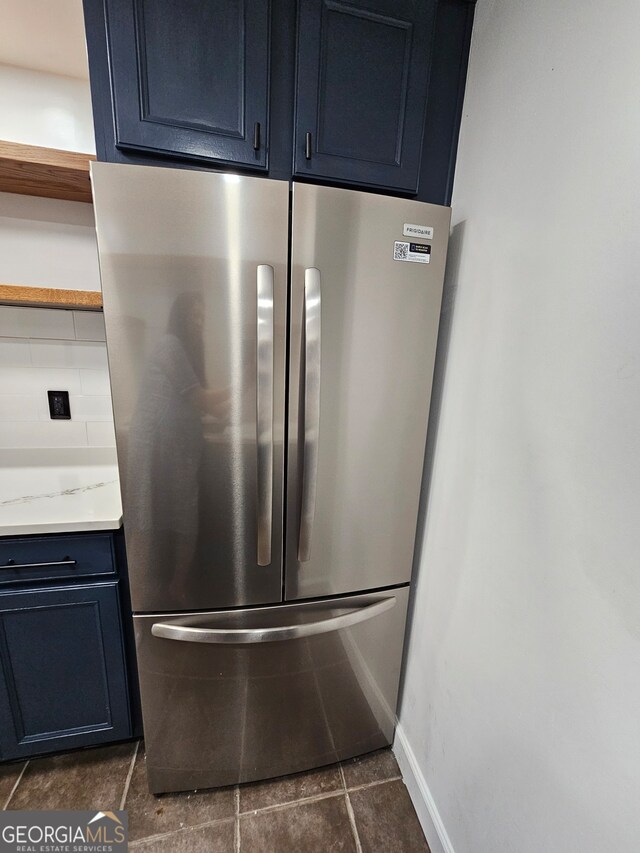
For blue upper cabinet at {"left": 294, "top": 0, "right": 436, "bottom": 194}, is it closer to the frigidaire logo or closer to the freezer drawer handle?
the freezer drawer handle

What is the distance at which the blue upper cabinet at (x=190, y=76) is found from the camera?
880mm

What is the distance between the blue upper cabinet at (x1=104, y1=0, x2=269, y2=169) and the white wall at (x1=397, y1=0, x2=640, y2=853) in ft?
2.06

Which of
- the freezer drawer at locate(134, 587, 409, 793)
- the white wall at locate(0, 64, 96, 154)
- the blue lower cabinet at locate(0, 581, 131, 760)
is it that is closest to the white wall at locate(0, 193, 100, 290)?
the white wall at locate(0, 64, 96, 154)

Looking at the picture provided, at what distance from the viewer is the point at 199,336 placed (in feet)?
3.11

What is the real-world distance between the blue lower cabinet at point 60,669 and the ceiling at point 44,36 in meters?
1.76

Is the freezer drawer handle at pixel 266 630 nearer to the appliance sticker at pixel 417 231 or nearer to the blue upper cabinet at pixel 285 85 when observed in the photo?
the appliance sticker at pixel 417 231

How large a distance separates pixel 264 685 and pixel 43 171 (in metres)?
1.83

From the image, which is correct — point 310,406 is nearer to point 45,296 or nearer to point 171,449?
point 171,449

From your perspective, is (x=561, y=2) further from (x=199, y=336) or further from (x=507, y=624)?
(x=507, y=624)

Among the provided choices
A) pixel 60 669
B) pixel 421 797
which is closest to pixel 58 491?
pixel 60 669

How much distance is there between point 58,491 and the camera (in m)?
1.33

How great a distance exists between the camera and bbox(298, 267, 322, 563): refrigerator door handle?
0.96 metres

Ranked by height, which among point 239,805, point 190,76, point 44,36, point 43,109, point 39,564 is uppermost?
point 44,36

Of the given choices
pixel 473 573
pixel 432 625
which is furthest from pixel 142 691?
pixel 473 573
